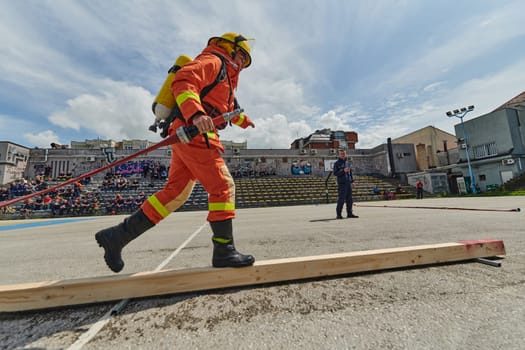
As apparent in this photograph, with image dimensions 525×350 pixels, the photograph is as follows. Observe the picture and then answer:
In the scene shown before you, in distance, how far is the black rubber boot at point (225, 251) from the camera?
4.78 ft

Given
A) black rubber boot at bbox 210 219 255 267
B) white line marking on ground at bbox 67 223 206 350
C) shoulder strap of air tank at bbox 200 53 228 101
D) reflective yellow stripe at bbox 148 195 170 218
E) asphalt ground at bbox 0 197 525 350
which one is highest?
shoulder strap of air tank at bbox 200 53 228 101

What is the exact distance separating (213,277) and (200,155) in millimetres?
816

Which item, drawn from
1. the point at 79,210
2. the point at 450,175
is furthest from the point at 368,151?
the point at 79,210

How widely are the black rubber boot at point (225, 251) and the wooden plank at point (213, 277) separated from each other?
5cm

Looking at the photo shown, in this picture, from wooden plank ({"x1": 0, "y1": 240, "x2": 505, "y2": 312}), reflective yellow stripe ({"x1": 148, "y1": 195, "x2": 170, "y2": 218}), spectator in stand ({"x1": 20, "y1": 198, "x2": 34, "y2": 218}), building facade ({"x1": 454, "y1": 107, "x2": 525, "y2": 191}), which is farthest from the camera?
building facade ({"x1": 454, "y1": 107, "x2": 525, "y2": 191})

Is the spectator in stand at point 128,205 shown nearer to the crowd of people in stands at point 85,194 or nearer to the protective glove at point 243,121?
the crowd of people in stands at point 85,194

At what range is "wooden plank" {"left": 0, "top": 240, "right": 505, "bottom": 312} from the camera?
1203mm

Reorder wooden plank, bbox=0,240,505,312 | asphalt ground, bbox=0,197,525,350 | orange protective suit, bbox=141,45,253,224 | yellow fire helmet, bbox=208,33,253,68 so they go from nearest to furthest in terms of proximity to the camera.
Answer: asphalt ground, bbox=0,197,525,350 → wooden plank, bbox=0,240,505,312 → orange protective suit, bbox=141,45,253,224 → yellow fire helmet, bbox=208,33,253,68

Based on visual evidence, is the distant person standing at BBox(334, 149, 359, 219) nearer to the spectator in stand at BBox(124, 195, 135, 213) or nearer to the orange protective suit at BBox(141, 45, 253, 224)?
the orange protective suit at BBox(141, 45, 253, 224)

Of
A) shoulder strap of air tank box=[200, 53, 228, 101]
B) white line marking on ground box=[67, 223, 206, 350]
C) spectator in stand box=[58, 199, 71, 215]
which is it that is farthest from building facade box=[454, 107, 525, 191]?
spectator in stand box=[58, 199, 71, 215]

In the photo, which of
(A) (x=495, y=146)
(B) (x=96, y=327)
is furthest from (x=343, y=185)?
(A) (x=495, y=146)

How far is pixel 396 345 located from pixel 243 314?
0.64 m

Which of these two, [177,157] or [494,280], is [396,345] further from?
[177,157]

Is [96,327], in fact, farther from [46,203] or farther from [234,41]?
[46,203]
